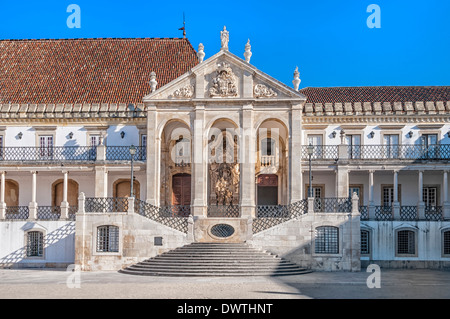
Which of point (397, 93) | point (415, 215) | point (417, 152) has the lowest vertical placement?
point (415, 215)

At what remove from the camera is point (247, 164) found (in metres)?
35.0

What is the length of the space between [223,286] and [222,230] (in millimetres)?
8733

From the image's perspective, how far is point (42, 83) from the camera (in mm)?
41844

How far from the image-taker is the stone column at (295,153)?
35.1 meters

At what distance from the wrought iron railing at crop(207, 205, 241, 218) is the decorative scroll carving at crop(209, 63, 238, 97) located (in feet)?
Answer: 17.8

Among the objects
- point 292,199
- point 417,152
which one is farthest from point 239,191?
point 417,152

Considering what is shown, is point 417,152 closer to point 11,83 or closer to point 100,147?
point 100,147

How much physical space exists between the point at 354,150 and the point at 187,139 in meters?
8.81

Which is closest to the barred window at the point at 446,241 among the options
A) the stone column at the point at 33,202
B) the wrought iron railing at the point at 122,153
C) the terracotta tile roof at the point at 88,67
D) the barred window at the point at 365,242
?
the barred window at the point at 365,242

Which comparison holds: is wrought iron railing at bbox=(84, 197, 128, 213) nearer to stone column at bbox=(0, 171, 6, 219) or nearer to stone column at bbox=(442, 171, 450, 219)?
stone column at bbox=(0, 171, 6, 219)

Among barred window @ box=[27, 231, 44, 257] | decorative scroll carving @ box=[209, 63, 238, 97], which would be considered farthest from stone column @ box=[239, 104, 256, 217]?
barred window @ box=[27, 231, 44, 257]

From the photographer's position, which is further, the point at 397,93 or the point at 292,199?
the point at 397,93

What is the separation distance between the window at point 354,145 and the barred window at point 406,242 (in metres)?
5.26
